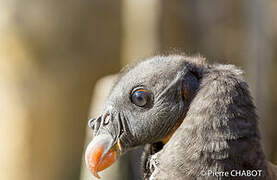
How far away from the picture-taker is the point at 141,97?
263 centimetres

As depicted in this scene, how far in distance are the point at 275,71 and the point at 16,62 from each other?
5.31 meters

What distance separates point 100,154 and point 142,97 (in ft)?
1.18

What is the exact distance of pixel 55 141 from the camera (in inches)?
316

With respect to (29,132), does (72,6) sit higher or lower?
higher

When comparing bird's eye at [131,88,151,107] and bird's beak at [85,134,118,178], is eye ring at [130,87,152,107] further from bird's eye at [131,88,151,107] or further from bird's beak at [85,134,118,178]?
bird's beak at [85,134,118,178]

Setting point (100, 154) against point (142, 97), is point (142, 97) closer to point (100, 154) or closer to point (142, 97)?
point (142, 97)

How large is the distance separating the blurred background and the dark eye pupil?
15.5 ft

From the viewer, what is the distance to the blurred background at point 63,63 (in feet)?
24.9

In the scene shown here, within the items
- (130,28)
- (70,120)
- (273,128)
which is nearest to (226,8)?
(130,28)

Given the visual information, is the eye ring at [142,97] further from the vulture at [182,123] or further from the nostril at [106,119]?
the nostril at [106,119]

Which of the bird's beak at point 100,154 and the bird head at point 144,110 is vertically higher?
the bird head at point 144,110

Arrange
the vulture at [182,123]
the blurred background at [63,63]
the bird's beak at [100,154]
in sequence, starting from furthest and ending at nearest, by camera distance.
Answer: the blurred background at [63,63]
the bird's beak at [100,154]
the vulture at [182,123]

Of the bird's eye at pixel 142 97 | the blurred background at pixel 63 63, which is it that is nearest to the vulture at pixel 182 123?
the bird's eye at pixel 142 97

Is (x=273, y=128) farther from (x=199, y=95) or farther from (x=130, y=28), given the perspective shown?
(x=199, y=95)
